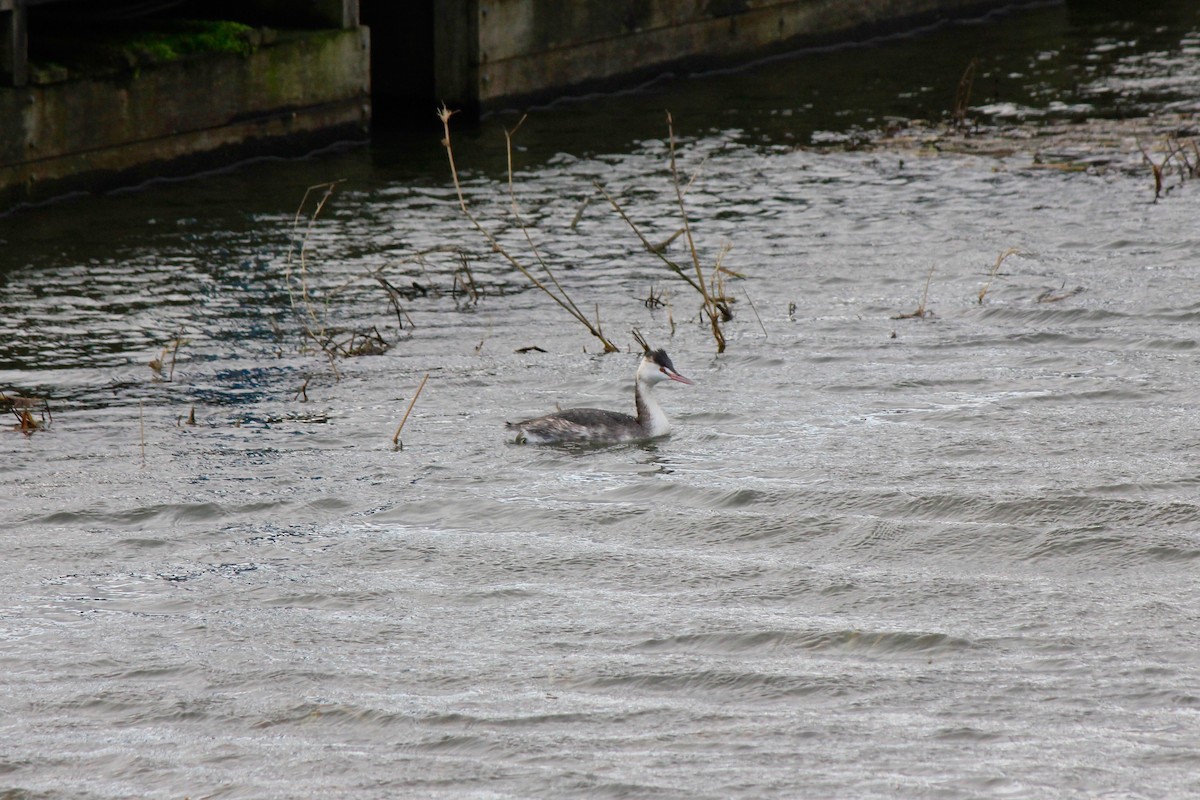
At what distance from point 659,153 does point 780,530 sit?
13.3m

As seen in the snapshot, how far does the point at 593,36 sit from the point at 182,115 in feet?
24.1

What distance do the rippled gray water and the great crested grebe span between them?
13 cm

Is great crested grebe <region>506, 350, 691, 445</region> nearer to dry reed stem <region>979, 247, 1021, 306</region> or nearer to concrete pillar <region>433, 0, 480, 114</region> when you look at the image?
dry reed stem <region>979, 247, 1021, 306</region>

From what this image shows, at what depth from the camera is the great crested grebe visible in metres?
11.3

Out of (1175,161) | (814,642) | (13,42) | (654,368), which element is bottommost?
(814,642)

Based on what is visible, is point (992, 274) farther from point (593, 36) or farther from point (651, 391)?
point (593, 36)

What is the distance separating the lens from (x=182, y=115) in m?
21.1

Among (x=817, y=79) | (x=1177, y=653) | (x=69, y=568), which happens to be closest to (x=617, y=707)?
(x=1177, y=653)

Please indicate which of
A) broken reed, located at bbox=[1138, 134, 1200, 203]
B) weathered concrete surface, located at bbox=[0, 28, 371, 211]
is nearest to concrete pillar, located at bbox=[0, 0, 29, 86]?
weathered concrete surface, located at bbox=[0, 28, 371, 211]

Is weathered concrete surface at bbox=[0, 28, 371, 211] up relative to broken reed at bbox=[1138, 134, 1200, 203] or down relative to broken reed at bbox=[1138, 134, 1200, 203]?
up

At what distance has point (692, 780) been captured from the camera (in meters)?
6.52

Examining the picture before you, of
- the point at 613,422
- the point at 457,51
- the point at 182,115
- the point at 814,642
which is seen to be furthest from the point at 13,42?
the point at 814,642

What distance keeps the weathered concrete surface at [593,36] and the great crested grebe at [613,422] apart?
13.4 metres

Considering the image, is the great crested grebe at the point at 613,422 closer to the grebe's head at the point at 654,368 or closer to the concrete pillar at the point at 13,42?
the grebe's head at the point at 654,368
